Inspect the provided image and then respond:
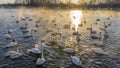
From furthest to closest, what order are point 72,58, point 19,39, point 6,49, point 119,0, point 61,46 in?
point 119,0 < point 19,39 < point 61,46 < point 6,49 < point 72,58

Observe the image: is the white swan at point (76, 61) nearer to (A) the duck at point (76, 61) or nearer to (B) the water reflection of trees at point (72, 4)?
(A) the duck at point (76, 61)

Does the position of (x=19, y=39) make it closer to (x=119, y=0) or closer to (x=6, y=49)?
(x=6, y=49)

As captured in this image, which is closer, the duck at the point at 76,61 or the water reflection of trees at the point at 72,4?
the duck at the point at 76,61

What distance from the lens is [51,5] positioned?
77.7m

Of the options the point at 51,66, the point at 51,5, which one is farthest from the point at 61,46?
the point at 51,5

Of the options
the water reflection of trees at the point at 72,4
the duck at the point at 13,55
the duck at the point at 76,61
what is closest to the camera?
the duck at the point at 76,61

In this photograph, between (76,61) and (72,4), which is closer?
(76,61)

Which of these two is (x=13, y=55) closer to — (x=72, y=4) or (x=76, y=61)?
(x=76, y=61)

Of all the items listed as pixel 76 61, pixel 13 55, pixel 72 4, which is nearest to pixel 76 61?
pixel 76 61

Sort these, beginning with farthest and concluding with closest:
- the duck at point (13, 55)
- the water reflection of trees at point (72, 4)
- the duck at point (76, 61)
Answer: the water reflection of trees at point (72, 4) < the duck at point (13, 55) < the duck at point (76, 61)

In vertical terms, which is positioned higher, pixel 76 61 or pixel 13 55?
pixel 13 55

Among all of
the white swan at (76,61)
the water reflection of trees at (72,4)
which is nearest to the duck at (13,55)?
the white swan at (76,61)

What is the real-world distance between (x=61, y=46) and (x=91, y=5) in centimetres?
6060

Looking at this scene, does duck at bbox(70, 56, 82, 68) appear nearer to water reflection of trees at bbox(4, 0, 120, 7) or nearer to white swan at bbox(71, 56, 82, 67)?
white swan at bbox(71, 56, 82, 67)
